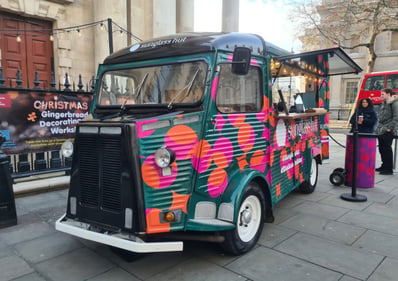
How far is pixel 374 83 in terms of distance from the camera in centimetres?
1992

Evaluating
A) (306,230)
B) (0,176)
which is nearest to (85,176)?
(0,176)

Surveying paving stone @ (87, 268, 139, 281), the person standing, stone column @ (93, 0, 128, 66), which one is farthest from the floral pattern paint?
stone column @ (93, 0, 128, 66)

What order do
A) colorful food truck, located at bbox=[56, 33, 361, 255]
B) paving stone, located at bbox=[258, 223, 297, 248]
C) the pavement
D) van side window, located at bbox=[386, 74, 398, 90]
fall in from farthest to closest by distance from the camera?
1. van side window, located at bbox=[386, 74, 398, 90]
2. paving stone, located at bbox=[258, 223, 297, 248]
3. the pavement
4. colorful food truck, located at bbox=[56, 33, 361, 255]

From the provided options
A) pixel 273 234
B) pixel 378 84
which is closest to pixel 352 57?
pixel 378 84

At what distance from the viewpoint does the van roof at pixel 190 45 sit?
129 inches

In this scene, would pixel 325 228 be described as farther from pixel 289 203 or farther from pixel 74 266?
pixel 74 266

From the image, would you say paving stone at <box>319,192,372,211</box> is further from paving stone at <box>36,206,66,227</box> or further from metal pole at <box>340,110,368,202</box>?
paving stone at <box>36,206,66,227</box>

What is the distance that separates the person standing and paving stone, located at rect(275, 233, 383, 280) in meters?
4.95

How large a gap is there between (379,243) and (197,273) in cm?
243

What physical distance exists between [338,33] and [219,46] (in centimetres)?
2471

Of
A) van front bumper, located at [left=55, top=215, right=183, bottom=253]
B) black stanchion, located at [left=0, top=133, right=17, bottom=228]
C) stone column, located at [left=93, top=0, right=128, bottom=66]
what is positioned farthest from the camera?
stone column, located at [left=93, top=0, right=128, bottom=66]

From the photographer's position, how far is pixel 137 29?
11.7 metres

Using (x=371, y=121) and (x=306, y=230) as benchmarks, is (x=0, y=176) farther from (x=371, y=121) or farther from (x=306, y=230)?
(x=371, y=121)

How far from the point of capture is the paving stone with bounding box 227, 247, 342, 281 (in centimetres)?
300
